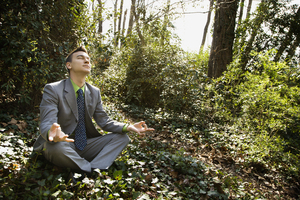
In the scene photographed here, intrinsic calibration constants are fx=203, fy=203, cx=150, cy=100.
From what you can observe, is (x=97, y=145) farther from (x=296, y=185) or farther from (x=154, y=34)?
(x=154, y=34)

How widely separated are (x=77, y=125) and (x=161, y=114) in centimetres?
352

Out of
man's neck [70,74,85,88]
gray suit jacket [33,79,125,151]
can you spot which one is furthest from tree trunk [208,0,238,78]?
man's neck [70,74,85,88]

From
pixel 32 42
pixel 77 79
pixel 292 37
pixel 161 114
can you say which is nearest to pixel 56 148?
pixel 77 79

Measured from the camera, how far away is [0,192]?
195 centimetres

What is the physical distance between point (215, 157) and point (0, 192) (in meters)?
3.46

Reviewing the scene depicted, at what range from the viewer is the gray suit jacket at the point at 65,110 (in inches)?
88.5

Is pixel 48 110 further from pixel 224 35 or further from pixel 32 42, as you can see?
pixel 224 35

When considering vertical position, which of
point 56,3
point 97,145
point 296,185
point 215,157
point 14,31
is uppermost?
point 56,3

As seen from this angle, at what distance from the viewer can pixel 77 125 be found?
2676 mm

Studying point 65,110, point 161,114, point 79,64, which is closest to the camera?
point 65,110

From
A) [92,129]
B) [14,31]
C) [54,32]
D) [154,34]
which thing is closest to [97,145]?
[92,129]

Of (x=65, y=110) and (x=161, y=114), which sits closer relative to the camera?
(x=65, y=110)

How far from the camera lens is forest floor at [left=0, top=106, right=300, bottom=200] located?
215 cm

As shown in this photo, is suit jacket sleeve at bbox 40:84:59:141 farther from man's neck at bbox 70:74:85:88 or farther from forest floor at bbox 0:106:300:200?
forest floor at bbox 0:106:300:200
